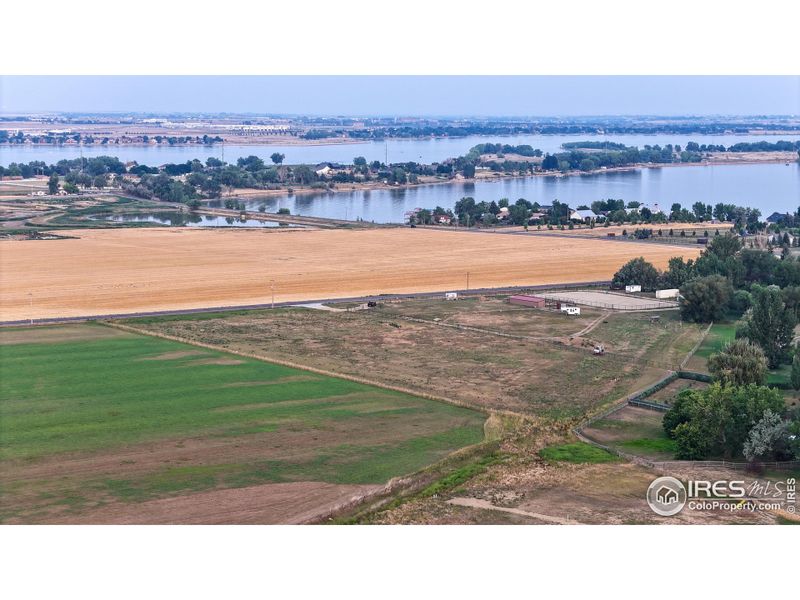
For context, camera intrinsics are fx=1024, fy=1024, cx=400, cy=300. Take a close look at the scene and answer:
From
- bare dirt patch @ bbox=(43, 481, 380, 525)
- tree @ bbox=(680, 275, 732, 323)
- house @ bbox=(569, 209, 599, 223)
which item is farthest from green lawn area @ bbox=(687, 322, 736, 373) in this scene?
house @ bbox=(569, 209, 599, 223)

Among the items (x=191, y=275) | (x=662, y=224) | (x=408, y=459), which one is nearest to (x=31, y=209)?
(x=191, y=275)

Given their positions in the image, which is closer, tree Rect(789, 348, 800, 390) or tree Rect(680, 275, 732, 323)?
tree Rect(789, 348, 800, 390)

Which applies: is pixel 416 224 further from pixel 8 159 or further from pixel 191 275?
pixel 8 159

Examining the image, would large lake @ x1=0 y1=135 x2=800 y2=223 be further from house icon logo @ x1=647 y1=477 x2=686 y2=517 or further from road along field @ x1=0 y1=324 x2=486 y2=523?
house icon logo @ x1=647 y1=477 x2=686 y2=517

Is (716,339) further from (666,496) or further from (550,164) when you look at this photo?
(550,164)

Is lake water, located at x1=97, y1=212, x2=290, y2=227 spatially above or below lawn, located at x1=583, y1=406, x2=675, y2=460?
above

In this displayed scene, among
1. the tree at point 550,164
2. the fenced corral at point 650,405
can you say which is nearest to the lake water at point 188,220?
the fenced corral at point 650,405
